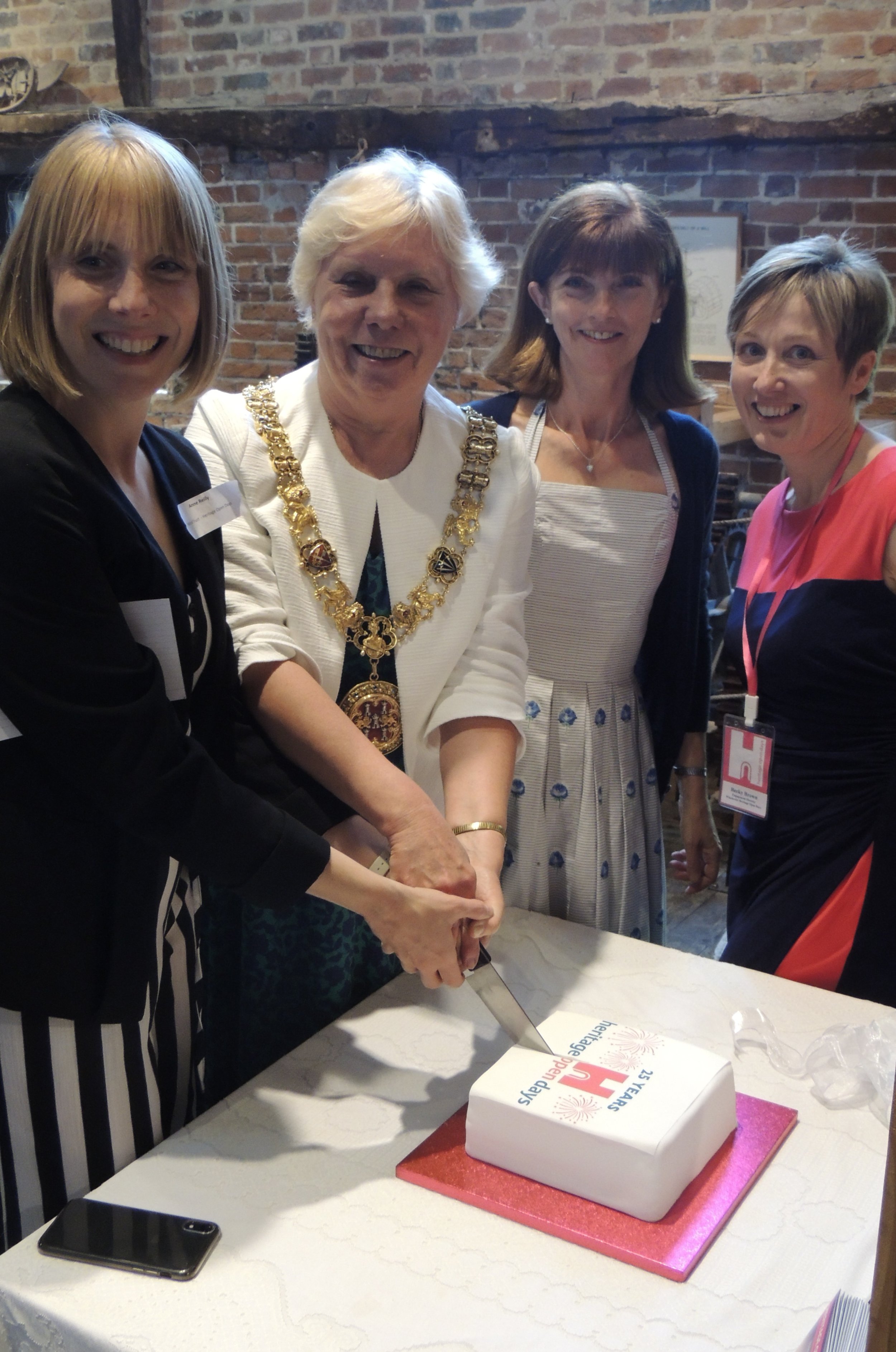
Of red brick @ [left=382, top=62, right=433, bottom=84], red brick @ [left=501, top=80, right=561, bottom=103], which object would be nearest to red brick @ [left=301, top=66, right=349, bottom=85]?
red brick @ [left=382, top=62, right=433, bottom=84]

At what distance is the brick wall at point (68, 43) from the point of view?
541cm

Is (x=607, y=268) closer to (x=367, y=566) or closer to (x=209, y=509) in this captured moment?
(x=367, y=566)

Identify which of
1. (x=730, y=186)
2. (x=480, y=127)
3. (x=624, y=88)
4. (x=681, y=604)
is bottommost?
(x=681, y=604)

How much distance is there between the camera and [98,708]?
43.2 inches

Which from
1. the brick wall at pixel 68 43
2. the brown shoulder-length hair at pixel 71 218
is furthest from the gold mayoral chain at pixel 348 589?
the brick wall at pixel 68 43

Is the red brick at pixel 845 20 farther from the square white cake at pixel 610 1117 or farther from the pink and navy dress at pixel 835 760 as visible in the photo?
the square white cake at pixel 610 1117

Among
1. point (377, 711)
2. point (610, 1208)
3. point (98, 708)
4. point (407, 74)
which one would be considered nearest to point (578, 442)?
point (377, 711)

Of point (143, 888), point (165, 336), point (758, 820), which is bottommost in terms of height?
point (758, 820)

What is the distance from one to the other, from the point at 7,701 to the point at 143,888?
0.24 meters

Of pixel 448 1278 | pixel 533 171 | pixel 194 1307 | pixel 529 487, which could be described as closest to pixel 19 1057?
pixel 194 1307

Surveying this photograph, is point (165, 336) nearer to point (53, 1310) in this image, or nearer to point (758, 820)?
point (53, 1310)

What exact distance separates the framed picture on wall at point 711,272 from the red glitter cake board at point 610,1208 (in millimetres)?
3402

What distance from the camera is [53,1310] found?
0.98 metres

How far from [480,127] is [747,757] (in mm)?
3354
